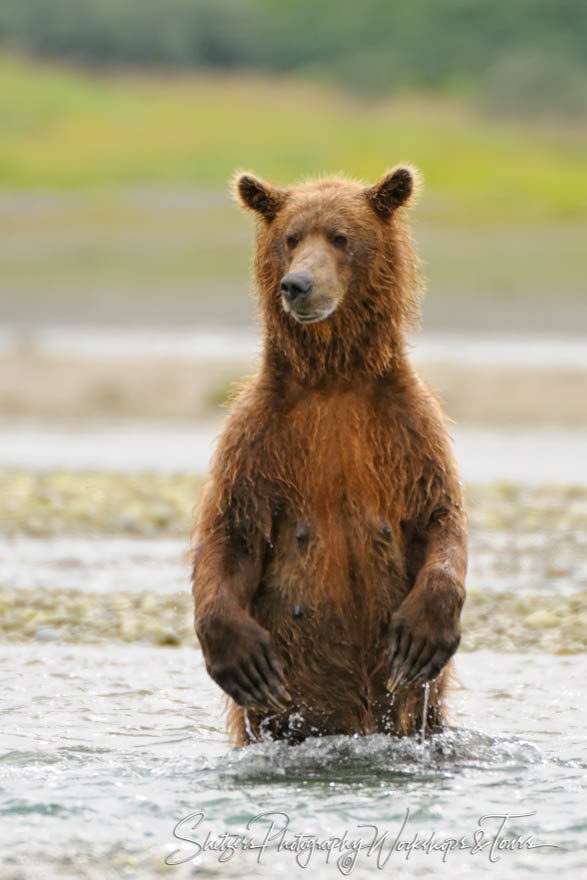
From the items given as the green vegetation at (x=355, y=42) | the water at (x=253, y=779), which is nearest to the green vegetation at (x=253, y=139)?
the green vegetation at (x=355, y=42)

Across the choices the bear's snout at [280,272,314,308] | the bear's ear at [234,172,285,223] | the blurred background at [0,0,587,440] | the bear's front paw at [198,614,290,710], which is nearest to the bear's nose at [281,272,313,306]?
the bear's snout at [280,272,314,308]

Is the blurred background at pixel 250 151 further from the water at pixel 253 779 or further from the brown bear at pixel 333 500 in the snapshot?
the brown bear at pixel 333 500

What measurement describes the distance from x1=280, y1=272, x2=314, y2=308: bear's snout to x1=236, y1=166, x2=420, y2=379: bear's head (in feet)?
0.14

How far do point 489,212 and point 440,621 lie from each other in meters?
27.5

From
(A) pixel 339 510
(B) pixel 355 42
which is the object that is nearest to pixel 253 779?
(A) pixel 339 510

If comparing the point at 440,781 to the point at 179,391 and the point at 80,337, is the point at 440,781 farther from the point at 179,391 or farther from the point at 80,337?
the point at 80,337

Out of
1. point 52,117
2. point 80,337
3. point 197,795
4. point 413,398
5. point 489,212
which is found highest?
point 52,117

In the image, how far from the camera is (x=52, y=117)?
35844 mm

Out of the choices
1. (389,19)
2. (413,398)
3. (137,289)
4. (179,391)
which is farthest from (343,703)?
(389,19)

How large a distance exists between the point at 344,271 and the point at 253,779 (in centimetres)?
178

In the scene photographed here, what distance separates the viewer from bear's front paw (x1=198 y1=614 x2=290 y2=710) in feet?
19.0

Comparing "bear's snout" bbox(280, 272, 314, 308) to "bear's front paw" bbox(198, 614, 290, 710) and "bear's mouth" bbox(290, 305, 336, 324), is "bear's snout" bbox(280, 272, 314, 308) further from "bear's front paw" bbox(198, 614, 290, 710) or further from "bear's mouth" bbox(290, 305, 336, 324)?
"bear's front paw" bbox(198, 614, 290, 710)

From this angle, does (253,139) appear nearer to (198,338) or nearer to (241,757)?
(198,338)

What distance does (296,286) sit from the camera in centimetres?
582
